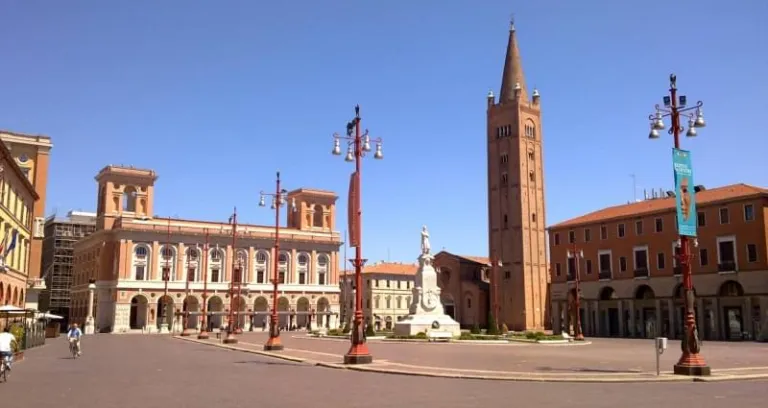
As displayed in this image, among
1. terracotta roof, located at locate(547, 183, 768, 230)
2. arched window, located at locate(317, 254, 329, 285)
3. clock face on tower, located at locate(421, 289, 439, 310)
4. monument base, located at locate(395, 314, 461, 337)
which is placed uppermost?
terracotta roof, located at locate(547, 183, 768, 230)

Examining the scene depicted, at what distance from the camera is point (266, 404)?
1400cm

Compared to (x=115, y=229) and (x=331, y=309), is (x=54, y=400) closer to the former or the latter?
(x=115, y=229)

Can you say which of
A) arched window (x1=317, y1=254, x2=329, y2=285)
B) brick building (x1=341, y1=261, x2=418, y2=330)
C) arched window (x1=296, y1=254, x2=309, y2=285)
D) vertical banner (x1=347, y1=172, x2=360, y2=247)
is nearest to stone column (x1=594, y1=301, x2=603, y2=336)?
brick building (x1=341, y1=261, x2=418, y2=330)

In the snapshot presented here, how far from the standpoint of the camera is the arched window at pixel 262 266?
101m

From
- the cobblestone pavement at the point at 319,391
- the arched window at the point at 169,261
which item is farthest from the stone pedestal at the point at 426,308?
the arched window at the point at 169,261

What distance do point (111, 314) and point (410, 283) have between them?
1882 inches

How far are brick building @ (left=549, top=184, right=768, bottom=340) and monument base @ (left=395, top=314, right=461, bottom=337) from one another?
21627 millimetres

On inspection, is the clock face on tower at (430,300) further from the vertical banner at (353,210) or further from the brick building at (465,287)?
the brick building at (465,287)

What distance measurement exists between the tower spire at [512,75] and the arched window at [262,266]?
41.1 meters

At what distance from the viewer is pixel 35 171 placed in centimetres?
6750

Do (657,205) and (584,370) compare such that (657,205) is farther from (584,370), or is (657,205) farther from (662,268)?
(584,370)

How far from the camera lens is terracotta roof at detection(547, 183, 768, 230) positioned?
59031mm

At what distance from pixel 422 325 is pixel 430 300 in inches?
102

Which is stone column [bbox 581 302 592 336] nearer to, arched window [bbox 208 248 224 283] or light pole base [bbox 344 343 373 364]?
arched window [bbox 208 248 224 283]
